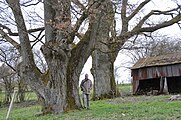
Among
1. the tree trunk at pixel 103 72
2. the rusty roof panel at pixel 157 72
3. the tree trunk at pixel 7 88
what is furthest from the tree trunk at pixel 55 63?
the tree trunk at pixel 7 88

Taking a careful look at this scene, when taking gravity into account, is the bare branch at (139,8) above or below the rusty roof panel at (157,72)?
above

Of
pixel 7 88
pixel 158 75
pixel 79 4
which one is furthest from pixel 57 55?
pixel 7 88

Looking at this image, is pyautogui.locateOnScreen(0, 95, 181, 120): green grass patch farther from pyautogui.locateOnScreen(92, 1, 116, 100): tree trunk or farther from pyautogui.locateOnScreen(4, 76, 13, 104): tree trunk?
pyautogui.locateOnScreen(4, 76, 13, 104): tree trunk

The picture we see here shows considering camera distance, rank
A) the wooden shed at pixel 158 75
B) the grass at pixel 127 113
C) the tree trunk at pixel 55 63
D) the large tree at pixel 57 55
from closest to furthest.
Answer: the grass at pixel 127 113
the large tree at pixel 57 55
the tree trunk at pixel 55 63
the wooden shed at pixel 158 75

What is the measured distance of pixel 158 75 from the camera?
2938cm

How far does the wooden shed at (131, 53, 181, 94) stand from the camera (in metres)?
28.8

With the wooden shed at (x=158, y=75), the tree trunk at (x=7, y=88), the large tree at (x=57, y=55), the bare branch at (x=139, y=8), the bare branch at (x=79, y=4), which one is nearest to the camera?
the bare branch at (x=79, y=4)

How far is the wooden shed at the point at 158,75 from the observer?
28.8 metres

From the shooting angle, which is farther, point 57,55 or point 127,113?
point 57,55

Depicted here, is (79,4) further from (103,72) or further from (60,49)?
(103,72)

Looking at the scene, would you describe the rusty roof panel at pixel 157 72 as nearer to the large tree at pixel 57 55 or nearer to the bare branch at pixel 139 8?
the bare branch at pixel 139 8

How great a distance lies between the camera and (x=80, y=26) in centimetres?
1412

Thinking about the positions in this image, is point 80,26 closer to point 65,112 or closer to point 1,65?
point 65,112

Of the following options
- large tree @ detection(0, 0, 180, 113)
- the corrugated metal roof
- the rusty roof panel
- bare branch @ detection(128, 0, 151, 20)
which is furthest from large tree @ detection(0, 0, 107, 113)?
the corrugated metal roof
